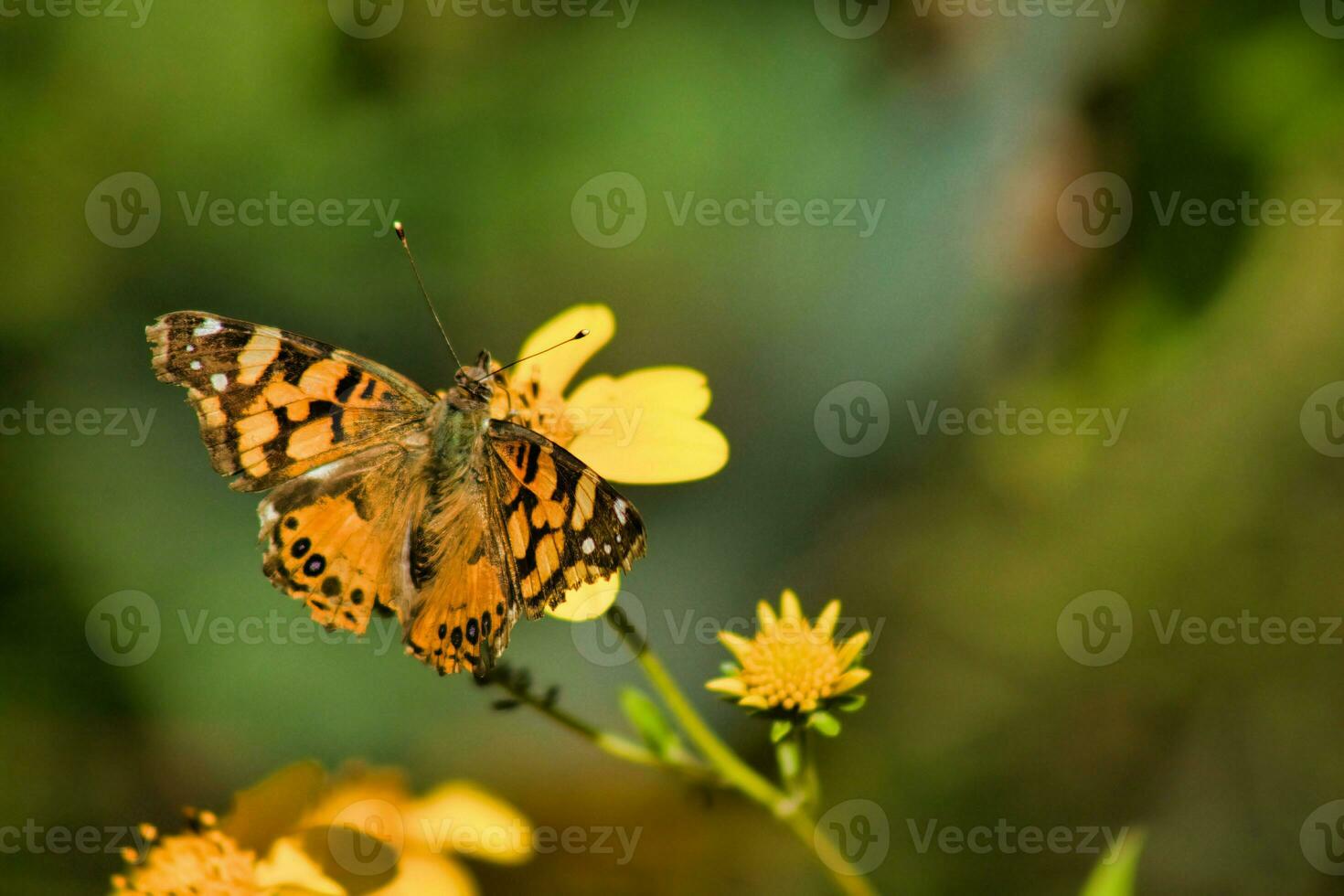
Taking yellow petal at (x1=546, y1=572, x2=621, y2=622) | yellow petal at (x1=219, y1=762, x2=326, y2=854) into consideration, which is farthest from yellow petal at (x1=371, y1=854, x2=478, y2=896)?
yellow petal at (x1=546, y1=572, x2=621, y2=622)

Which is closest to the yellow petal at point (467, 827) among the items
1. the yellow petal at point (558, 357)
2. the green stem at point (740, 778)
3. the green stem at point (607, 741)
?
the green stem at point (607, 741)

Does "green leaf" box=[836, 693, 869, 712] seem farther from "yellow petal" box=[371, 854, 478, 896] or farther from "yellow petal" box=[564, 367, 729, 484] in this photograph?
"yellow petal" box=[371, 854, 478, 896]

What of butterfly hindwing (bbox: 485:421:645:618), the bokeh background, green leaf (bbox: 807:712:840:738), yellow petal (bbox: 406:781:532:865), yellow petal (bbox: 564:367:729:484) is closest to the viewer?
butterfly hindwing (bbox: 485:421:645:618)

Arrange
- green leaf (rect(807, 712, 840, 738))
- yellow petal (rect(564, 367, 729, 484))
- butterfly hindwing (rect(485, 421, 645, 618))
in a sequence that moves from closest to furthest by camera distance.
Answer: butterfly hindwing (rect(485, 421, 645, 618)) → green leaf (rect(807, 712, 840, 738)) → yellow petal (rect(564, 367, 729, 484))

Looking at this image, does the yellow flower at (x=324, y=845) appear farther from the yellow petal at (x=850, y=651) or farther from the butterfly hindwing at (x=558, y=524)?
the yellow petal at (x=850, y=651)

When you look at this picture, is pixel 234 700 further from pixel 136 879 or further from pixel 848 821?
pixel 848 821

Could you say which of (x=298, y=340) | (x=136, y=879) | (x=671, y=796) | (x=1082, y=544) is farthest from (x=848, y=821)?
(x=298, y=340)

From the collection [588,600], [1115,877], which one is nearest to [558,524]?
[588,600]

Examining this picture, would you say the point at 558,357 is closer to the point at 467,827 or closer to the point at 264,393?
the point at 264,393
